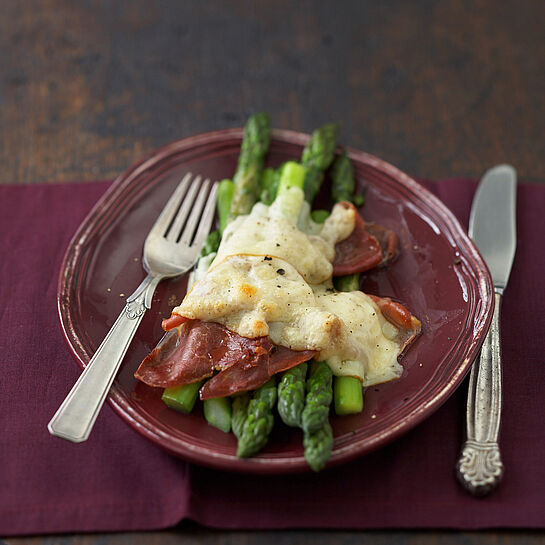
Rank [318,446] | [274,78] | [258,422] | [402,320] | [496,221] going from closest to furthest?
1. [318,446]
2. [258,422]
3. [402,320]
4. [496,221]
5. [274,78]

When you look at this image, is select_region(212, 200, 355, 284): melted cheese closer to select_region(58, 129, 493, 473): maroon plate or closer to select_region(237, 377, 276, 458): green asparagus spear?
select_region(58, 129, 493, 473): maroon plate

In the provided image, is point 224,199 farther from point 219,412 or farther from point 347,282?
point 219,412

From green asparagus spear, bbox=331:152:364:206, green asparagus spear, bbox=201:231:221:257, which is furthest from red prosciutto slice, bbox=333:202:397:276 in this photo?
green asparagus spear, bbox=201:231:221:257

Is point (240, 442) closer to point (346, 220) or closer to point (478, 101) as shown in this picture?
point (346, 220)

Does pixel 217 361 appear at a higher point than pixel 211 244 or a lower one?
lower

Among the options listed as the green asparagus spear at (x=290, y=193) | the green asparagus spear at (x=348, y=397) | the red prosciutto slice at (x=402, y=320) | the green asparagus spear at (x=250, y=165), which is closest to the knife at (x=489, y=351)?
the red prosciutto slice at (x=402, y=320)

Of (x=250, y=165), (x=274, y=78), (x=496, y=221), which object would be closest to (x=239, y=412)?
(x=250, y=165)
